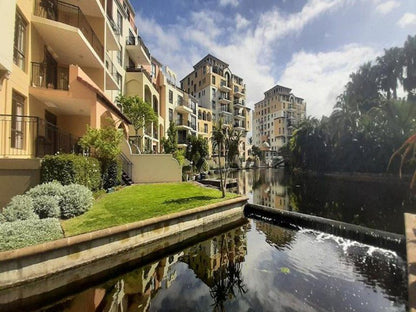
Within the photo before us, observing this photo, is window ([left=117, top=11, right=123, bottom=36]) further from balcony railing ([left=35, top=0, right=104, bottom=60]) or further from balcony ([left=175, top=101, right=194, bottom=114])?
balcony ([left=175, top=101, right=194, bottom=114])

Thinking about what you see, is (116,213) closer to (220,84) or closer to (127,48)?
(127,48)

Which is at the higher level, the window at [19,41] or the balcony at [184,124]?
the balcony at [184,124]

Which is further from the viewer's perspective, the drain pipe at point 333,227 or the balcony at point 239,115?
the balcony at point 239,115

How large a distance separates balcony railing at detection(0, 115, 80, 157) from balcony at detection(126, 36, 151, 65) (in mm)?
17120

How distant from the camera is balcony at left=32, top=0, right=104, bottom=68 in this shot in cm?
1264

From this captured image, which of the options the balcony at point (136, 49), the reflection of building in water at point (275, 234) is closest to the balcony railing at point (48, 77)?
the balcony at point (136, 49)

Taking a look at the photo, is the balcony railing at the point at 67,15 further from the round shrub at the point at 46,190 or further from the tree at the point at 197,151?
the tree at the point at 197,151

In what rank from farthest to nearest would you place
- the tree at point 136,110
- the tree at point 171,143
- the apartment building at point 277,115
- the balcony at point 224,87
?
the apartment building at point 277,115 < the balcony at point 224,87 < the tree at point 171,143 < the tree at point 136,110

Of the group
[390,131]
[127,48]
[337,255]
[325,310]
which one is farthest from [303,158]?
[325,310]

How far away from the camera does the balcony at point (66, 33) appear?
41.5ft

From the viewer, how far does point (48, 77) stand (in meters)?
14.3

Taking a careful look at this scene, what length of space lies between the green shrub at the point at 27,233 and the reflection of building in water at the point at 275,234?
26.6 feet

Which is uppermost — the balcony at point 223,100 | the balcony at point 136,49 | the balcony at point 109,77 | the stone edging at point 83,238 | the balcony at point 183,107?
the balcony at point 223,100

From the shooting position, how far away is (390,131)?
35156 mm
